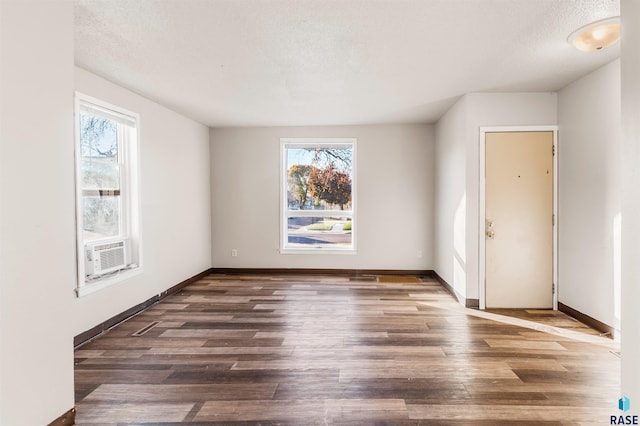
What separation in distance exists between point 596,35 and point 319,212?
4.31 meters

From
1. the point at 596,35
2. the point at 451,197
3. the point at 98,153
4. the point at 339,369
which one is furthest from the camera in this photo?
the point at 451,197

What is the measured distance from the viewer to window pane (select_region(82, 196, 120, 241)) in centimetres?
346

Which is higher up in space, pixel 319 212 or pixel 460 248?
pixel 319 212

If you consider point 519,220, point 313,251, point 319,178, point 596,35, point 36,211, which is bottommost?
point 313,251

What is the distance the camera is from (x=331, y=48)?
2834 mm

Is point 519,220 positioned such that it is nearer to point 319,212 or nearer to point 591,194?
point 591,194

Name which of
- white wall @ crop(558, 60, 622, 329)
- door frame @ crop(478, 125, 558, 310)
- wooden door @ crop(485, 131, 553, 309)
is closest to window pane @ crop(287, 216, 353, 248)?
door frame @ crop(478, 125, 558, 310)

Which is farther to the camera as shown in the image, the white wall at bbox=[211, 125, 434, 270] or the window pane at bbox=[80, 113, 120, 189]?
the white wall at bbox=[211, 125, 434, 270]

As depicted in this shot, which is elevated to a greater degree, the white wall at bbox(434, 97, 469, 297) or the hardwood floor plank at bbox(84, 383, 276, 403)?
the white wall at bbox(434, 97, 469, 297)

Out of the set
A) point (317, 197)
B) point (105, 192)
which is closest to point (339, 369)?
point (105, 192)

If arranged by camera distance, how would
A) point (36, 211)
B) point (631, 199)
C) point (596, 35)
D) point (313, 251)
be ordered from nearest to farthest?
1. point (631, 199)
2. point (36, 211)
3. point (596, 35)
4. point (313, 251)

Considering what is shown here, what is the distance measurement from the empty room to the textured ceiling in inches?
1.0

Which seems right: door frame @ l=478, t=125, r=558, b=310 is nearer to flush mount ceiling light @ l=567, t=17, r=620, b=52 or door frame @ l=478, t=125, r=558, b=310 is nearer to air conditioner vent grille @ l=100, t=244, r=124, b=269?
flush mount ceiling light @ l=567, t=17, r=620, b=52

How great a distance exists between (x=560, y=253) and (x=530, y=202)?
66 cm
